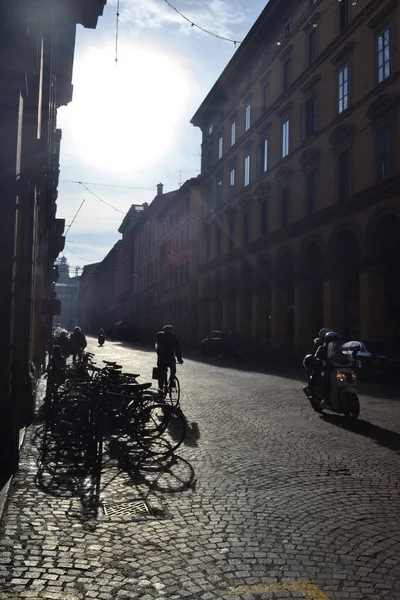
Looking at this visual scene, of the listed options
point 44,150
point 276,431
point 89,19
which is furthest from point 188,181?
point 276,431

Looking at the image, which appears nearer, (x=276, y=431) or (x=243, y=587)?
(x=243, y=587)

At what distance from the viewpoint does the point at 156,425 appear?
27.1ft

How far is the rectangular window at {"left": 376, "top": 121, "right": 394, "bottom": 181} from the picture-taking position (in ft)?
79.5

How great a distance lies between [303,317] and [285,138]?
10126 mm

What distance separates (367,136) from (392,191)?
3.63 m

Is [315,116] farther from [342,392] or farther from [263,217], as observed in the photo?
[342,392]

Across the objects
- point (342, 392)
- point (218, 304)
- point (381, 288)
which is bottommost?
point (342, 392)

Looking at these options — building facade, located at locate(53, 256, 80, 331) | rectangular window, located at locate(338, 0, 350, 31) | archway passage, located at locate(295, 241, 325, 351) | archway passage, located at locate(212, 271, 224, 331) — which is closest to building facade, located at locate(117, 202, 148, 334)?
archway passage, located at locate(212, 271, 224, 331)

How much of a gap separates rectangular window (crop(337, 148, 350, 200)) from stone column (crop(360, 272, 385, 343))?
14.0 ft

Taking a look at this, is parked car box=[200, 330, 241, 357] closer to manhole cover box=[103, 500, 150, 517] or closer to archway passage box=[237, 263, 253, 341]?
archway passage box=[237, 263, 253, 341]

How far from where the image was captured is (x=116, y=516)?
5.27m

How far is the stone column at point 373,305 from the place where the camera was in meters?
25.3

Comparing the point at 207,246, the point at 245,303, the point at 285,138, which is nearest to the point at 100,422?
the point at 285,138

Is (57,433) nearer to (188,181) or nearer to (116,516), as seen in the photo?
(116,516)
